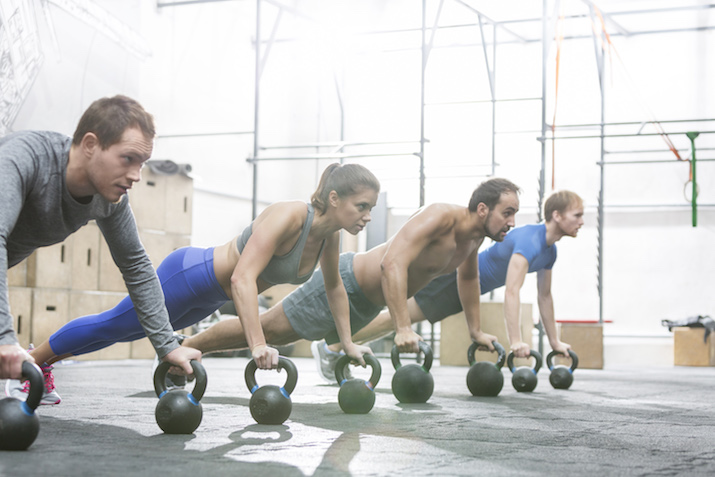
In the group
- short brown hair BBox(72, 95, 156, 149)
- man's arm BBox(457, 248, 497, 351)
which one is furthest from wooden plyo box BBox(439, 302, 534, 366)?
short brown hair BBox(72, 95, 156, 149)

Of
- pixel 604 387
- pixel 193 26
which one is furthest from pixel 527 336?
pixel 193 26

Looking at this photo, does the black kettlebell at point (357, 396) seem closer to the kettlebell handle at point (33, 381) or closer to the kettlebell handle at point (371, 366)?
the kettlebell handle at point (371, 366)

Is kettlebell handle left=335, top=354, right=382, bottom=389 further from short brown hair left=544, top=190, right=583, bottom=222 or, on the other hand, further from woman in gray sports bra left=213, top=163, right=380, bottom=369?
short brown hair left=544, top=190, right=583, bottom=222

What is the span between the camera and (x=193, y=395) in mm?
1878

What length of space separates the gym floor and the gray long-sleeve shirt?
29cm

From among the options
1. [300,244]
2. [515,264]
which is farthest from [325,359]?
[300,244]

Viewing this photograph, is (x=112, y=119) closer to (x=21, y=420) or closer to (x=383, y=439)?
(x=21, y=420)

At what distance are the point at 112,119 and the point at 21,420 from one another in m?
0.65

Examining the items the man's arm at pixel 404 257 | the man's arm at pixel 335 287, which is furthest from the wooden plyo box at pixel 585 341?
the man's arm at pixel 335 287

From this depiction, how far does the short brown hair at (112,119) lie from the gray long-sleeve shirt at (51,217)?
113mm

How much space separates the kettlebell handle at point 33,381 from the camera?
57.3 inches

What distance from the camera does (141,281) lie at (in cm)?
203

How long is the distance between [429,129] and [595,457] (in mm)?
8069

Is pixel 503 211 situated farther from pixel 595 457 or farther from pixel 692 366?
pixel 692 366
